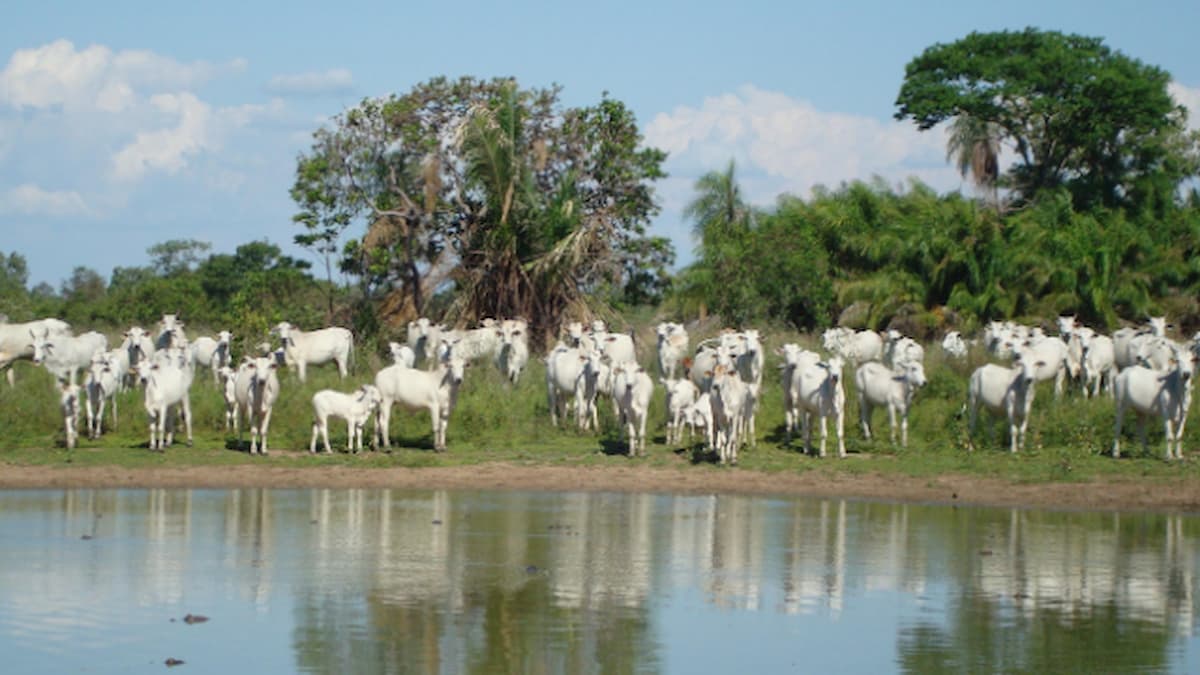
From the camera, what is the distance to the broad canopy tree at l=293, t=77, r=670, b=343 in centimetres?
3828

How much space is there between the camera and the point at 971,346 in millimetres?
33156

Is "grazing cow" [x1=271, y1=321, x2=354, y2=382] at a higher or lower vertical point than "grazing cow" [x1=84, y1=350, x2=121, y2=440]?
higher

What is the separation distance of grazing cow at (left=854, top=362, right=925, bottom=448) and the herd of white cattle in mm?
22

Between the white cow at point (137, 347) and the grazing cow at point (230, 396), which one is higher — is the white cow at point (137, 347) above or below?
above

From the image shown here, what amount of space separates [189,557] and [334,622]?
12.6 ft

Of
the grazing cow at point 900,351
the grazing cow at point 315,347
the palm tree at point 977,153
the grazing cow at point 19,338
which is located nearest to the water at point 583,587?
the grazing cow at point 900,351

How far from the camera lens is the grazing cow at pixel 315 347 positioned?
3212 cm

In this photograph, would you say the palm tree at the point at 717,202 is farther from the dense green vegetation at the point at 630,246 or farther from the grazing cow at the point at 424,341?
the grazing cow at the point at 424,341

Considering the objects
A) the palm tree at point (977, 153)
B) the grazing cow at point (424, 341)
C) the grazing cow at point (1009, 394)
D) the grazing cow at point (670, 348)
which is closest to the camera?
the grazing cow at point (1009, 394)

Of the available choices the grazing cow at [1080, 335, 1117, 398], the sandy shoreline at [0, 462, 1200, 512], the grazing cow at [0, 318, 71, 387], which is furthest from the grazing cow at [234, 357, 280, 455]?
the grazing cow at [1080, 335, 1117, 398]

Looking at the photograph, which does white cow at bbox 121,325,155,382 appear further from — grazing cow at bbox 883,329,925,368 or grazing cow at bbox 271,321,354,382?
grazing cow at bbox 883,329,925,368

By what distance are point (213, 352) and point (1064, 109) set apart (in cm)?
2894

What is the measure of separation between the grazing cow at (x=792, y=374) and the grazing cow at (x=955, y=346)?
5331mm

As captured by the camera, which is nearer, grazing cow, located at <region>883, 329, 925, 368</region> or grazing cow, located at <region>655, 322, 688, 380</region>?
grazing cow, located at <region>883, 329, 925, 368</region>
